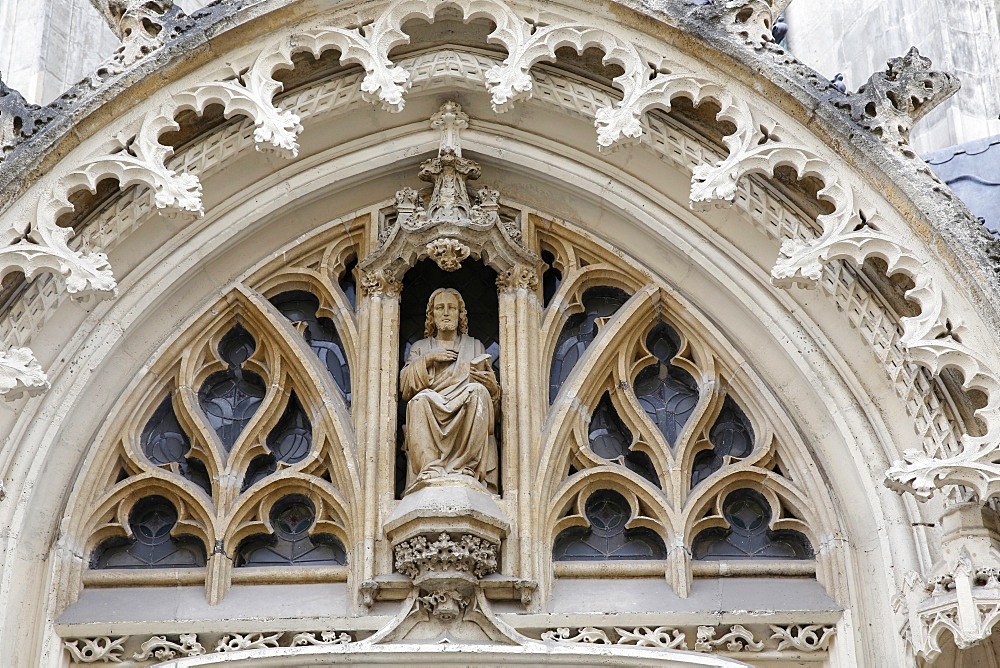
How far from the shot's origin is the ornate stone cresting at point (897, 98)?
9.16m

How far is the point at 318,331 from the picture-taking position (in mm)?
10453

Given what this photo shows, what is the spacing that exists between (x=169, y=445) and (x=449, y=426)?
5.21ft

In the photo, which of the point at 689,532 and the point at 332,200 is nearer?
the point at 689,532

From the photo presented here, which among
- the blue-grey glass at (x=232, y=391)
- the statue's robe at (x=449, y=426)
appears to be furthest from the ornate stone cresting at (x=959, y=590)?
the blue-grey glass at (x=232, y=391)

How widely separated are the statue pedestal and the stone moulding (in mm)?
1870

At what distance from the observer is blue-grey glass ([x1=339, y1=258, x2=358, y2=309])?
34.4ft

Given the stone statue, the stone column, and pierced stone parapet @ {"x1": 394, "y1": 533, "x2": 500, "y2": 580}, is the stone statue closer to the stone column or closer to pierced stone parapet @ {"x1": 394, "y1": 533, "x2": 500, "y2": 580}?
the stone column

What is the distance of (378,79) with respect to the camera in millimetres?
9594

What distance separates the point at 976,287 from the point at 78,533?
15.2 feet

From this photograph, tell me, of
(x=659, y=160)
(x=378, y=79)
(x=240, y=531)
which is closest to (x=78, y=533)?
(x=240, y=531)

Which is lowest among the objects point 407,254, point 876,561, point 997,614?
point 997,614

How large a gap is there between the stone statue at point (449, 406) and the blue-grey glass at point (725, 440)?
1119 mm

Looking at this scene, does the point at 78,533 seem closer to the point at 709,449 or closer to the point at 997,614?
the point at 709,449

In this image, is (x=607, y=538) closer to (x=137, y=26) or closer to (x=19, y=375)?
(x=19, y=375)
